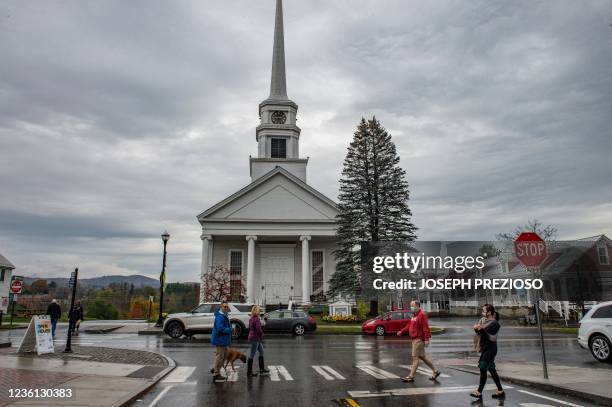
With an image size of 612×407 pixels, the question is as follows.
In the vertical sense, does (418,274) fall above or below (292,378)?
above

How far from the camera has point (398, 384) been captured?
30.4 ft

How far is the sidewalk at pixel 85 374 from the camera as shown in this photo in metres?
7.39

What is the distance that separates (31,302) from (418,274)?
5588 cm

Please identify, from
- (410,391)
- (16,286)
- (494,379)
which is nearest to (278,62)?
(16,286)

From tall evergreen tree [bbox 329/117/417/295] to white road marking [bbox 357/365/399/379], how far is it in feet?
70.8

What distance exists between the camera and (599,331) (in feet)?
39.4

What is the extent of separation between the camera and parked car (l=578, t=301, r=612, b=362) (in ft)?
38.9

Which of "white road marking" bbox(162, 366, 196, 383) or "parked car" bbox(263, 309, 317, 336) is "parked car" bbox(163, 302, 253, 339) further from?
"white road marking" bbox(162, 366, 196, 383)

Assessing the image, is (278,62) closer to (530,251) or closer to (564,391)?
(530,251)

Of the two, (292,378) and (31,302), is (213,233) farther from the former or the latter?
(31,302)

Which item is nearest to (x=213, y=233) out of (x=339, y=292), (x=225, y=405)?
(x=339, y=292)

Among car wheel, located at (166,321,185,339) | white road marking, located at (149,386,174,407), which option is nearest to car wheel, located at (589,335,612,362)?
white road marking, located at (149,386,174,407)

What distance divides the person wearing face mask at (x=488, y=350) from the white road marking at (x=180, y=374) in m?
6.28

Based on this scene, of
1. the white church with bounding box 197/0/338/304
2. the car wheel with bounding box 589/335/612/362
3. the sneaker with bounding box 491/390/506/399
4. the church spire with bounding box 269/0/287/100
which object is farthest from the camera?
the church spire with bounding box 269/0/287/100
